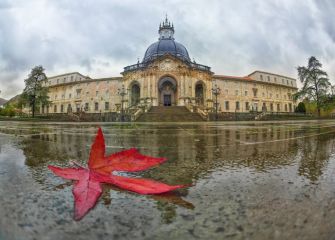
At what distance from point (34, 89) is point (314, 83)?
4737 centimetres

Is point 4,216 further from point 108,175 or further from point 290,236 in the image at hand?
point 290,236

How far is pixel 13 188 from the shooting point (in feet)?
2.92

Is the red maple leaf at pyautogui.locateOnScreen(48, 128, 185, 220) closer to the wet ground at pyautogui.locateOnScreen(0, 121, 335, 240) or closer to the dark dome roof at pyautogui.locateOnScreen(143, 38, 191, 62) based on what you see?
the wet ground at pyautogui.locateOnScreen(0, 121, 335, 240)

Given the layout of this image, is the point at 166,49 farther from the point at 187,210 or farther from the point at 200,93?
the point at 187,210

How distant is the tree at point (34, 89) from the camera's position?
36969 millimetres

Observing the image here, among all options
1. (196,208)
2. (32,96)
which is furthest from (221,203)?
(32,96)

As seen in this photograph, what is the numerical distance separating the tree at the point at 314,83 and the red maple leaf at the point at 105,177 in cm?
4304

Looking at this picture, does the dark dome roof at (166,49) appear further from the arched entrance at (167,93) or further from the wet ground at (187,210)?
the wet ground at (187,210)

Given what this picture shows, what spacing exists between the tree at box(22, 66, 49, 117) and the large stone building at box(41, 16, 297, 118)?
35.7 feet

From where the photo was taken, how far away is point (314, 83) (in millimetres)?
37812

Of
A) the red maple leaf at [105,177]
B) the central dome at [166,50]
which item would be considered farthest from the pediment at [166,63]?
the red maple leaf at [105,177]

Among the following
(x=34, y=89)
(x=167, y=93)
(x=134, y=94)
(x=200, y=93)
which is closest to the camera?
(x=34, y=89)

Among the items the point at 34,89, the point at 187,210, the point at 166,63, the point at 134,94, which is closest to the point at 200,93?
the point at 166,63

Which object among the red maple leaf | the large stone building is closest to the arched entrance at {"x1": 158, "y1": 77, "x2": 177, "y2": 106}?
the large stone building
